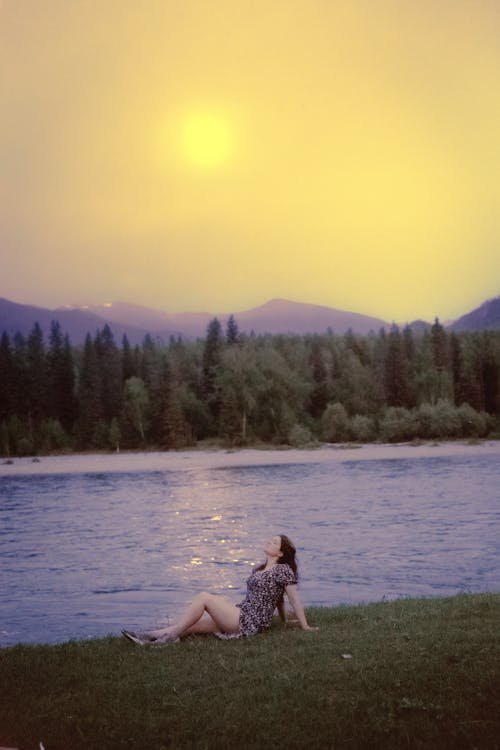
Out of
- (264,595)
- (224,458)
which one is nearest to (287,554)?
(264,595)

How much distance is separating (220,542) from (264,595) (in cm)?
1288

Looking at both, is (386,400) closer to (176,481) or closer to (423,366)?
(423,366)

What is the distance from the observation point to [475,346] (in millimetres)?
96812

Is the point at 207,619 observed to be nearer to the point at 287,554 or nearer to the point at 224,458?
the point at 287,554

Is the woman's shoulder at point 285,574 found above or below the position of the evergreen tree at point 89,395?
below

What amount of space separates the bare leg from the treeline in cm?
6821

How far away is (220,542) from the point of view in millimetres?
22484

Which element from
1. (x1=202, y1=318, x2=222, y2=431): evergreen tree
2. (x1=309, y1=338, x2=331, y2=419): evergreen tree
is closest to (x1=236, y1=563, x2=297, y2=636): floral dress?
(x1=202, y1=318, x2=222, y2=431): evergreen tree

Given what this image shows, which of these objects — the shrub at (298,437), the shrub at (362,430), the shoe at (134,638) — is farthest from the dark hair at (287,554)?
the shrub at (362,430)

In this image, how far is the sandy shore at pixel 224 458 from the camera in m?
63.9

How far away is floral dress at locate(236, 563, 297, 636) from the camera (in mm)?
9641

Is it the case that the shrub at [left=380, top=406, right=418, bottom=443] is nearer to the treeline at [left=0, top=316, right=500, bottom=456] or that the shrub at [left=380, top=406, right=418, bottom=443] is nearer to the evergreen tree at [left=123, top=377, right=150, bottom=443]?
the treeline at [left=0, top=316, right=500, bottom=456]

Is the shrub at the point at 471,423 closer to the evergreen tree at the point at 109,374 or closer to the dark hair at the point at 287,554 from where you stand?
the evergreen tree at the point at 109,374

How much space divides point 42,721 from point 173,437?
2963 inches
